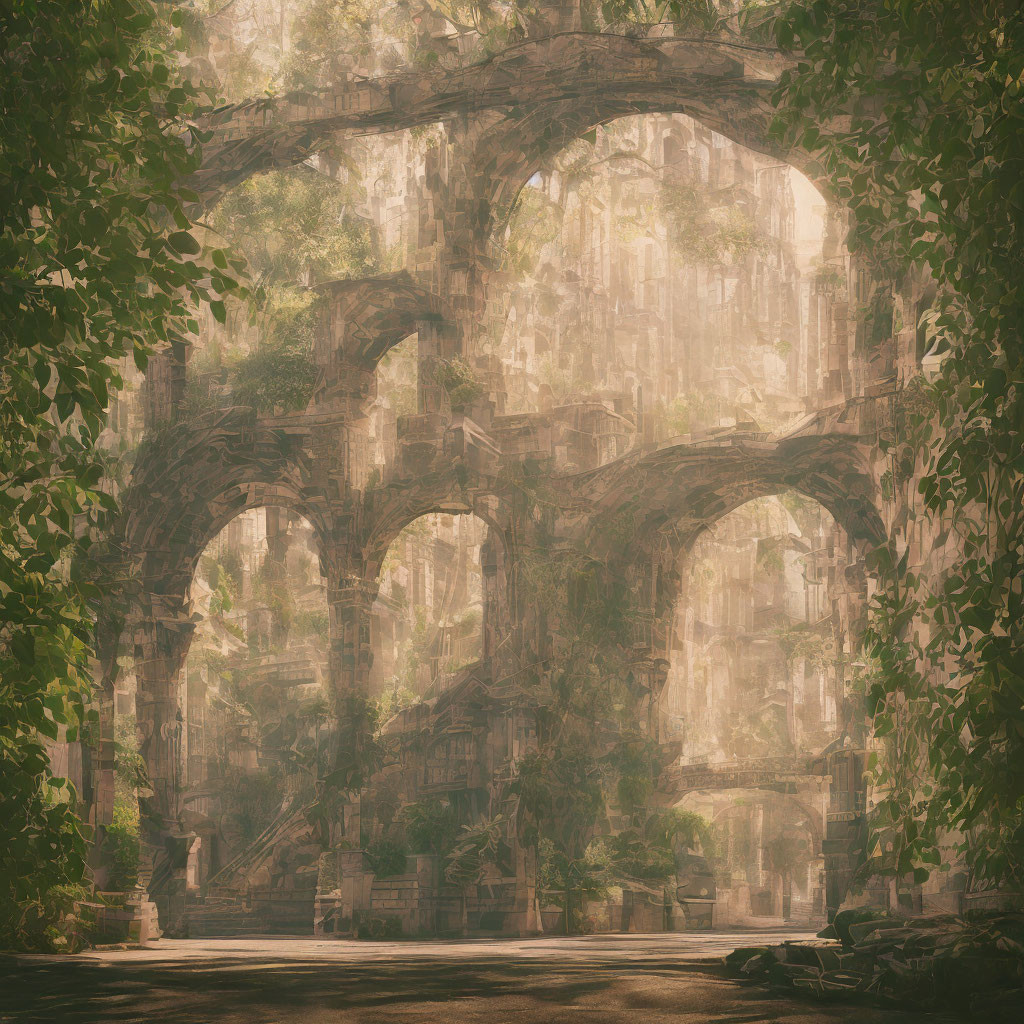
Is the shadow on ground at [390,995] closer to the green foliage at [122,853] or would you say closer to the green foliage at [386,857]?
the green foliage at [122,853]

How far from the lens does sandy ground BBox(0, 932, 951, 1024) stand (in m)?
7.41

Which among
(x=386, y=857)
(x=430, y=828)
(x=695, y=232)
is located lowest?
(x=386, y=857)

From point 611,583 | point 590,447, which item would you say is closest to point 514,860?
point 611,583

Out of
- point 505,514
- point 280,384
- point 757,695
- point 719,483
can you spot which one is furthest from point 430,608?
point 719,483

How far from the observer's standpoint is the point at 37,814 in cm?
624

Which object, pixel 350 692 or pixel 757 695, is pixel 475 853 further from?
pixel 757 695

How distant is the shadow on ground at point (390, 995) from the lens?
7402 millimetres

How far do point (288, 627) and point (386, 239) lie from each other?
28.6 ft

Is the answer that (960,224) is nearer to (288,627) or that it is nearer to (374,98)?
(374,98)

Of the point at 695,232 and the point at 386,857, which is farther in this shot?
the point at 695,232

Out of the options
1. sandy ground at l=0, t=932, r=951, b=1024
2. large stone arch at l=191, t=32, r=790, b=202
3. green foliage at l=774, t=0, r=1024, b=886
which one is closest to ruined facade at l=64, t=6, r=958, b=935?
large stone arch at l=191, t=32, r=790, b=202

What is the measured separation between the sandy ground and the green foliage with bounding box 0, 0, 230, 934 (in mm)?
1605

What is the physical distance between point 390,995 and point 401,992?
0.61 ft

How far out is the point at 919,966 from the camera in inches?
300
